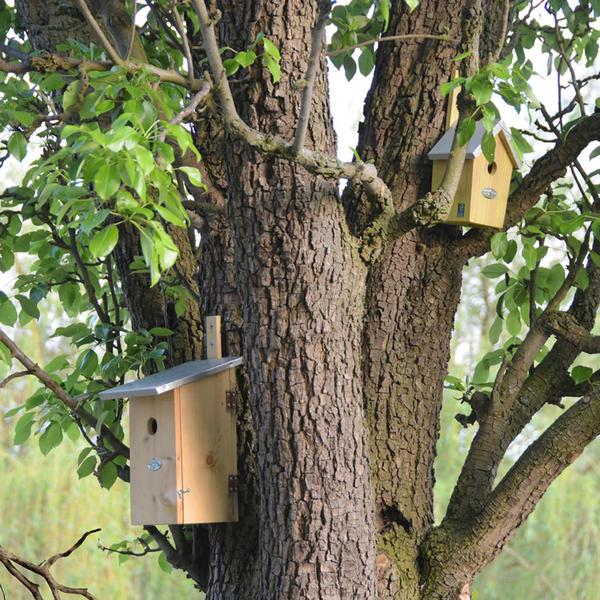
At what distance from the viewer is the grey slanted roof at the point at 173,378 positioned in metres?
1.50

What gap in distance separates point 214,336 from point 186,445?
20 cm

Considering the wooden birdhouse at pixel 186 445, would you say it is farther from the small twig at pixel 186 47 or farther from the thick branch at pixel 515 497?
the small twig at pixel 186 47

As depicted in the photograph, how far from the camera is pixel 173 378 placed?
153 centimetres

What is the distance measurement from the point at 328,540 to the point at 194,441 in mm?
299

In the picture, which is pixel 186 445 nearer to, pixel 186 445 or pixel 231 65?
pixel 186 445

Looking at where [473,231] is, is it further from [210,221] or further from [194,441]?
[194,441]

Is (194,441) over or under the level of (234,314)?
under

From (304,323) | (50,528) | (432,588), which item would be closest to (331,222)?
(304,323)

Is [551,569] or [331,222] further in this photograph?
[551,569]

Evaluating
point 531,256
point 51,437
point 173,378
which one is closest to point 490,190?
point 531,256

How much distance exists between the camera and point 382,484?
1.61 m

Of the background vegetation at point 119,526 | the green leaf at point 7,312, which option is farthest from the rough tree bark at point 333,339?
the background vegetation at point 119,526

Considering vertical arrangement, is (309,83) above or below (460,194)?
above

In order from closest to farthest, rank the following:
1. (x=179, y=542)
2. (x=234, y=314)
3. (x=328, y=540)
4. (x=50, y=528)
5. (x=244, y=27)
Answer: (x=328, y=540) → (x=244, y=27) → (x=234, y=314) → (x=179, y=542) → (x=50, y=528)
